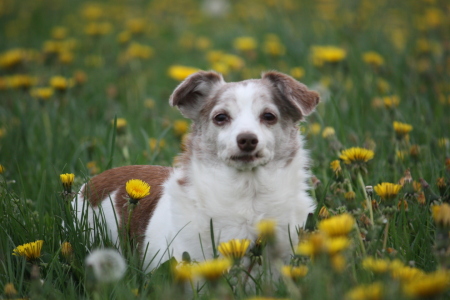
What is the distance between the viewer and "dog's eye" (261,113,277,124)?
3.24m

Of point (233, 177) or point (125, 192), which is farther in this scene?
point (125, 192)

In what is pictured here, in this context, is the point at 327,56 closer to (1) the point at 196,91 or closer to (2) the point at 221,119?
(1) the point at 196,91

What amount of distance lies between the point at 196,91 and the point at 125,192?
0.76 metres

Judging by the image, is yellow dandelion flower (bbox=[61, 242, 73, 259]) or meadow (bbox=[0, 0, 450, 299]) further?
yellow dandelion flower (bbox=[61, 242, 73, 259])

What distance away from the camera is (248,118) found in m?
3.15

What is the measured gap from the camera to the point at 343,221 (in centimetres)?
206

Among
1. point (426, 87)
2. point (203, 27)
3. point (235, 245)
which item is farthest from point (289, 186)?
point (203, 27)

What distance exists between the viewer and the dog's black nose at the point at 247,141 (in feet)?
9.77

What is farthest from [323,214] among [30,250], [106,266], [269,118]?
[30,250]

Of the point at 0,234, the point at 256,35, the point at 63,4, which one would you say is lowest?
the point at 0,234

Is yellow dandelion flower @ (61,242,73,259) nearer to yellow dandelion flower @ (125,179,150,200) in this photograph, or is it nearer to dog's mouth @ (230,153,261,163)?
yellow dandelion flower @ (125,179,150,200)

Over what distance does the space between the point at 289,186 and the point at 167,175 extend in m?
0.86

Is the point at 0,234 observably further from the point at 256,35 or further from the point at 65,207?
the point at 256,35

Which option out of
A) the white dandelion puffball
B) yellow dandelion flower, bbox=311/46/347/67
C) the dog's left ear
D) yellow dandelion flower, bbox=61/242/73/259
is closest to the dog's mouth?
the dog's left ear
